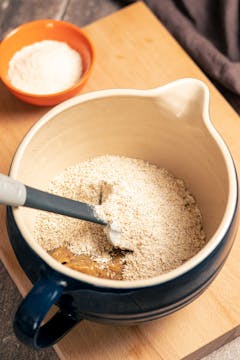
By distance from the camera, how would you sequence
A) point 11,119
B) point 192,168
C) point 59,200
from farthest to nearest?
point 11,119 < point 192,168 < point 59,200

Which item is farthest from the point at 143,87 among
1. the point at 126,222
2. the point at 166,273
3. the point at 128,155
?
the point at 166,273

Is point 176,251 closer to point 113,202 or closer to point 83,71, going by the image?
point 113,202

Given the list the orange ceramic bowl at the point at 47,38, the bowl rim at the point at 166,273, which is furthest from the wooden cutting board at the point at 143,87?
the bowl rim at the point at 166,273

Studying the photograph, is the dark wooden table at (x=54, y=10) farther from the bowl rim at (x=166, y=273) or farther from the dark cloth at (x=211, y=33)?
the bowl rim at (x=166, y=273)

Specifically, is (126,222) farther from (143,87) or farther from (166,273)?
(143,87)

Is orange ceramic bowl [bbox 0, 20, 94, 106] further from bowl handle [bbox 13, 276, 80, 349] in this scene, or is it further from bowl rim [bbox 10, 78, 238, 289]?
bowl handle [bbox 13, 276, 80, 349]

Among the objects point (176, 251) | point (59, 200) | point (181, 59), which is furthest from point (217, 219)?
point (181, 59)
